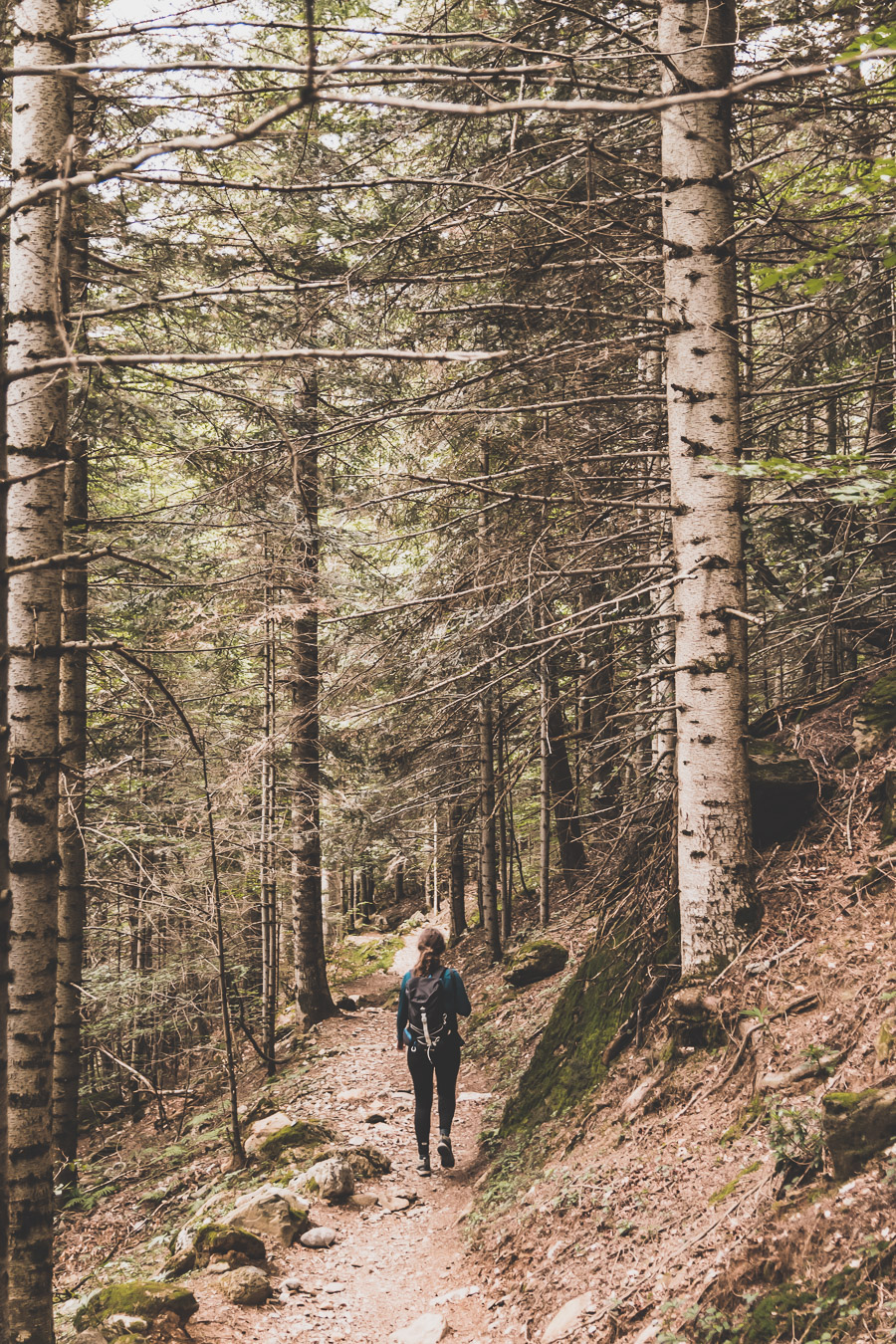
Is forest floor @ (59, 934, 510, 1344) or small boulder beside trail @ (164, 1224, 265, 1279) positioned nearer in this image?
forest floor @ (59, 934, 510, 1344)

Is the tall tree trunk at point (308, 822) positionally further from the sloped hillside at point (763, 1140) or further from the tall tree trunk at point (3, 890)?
the tall tree trunk at point (3, 890)

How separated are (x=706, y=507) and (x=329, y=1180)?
6218mm

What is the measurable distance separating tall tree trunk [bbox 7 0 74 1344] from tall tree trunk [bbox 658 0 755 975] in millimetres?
3379

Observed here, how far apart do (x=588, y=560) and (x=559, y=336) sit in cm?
195

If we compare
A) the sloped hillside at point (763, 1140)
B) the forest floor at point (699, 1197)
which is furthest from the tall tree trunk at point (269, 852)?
the sloped hillside at point (763, 1140)

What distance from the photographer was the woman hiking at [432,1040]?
6.57 meters

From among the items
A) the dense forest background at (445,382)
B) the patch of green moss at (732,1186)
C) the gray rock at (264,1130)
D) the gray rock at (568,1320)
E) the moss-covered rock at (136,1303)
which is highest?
the dense forest background at (445,382)

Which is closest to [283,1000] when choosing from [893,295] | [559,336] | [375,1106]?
[375,1106]

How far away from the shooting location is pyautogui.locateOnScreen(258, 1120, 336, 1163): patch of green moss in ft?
24.5

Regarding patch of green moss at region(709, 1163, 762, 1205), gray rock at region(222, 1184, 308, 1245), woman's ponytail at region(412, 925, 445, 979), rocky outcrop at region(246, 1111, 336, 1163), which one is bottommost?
rocky outcrop at region(246, 1111, 336, 1163)

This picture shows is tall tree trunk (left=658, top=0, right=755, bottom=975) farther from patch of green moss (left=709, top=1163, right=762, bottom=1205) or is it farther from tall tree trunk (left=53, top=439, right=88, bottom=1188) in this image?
tall tree trunk (left=53, top=439, right=88, bottom=1188)

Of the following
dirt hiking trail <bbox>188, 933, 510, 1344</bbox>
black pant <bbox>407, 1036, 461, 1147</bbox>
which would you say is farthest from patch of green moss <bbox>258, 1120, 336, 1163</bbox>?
black pant <bbox>407, 1036, 461, 1147</bbox>

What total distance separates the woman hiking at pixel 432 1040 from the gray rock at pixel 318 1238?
3.50ft

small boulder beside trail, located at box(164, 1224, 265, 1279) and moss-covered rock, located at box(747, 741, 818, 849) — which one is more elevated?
moss-covered rock, located at box(747, 741, 818, 849)
